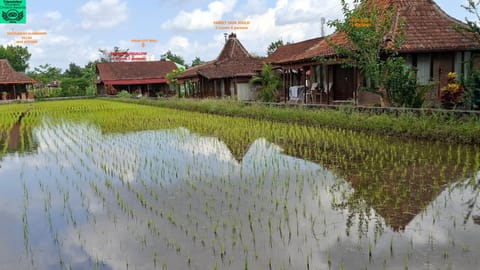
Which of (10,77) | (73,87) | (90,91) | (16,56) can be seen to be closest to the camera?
(10,77)

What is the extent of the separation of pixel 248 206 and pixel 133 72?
41.2m

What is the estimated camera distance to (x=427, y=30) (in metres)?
13.3

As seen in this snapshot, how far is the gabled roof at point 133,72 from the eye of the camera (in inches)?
1679

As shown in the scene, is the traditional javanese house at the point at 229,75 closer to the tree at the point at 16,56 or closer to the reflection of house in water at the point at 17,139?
the reflection of house in water at the point at 17,139

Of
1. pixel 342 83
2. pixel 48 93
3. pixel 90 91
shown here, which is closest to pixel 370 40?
pixel 342 83

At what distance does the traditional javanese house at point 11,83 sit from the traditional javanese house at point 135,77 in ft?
22.9

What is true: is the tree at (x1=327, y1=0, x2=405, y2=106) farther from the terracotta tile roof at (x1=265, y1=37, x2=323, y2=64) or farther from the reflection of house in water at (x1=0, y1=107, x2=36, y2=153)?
the terracotta tile roof at (x1=265, y1=37, x2=323, y2=64)

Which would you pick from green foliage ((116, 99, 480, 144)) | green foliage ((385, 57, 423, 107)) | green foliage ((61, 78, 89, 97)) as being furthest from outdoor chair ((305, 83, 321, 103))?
green foliage ((61, 78, 89, 97))

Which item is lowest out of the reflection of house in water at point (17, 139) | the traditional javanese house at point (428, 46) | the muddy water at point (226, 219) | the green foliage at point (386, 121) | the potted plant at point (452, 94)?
the muddy water at point (226, 219)

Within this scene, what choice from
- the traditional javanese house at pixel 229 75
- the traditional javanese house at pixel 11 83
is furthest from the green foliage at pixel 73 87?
the traditional javanese house at pixel 229 75

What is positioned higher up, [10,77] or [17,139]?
[10,77]

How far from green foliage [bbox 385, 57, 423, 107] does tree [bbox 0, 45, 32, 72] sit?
64373 mm

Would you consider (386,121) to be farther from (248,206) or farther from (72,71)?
(72,71)

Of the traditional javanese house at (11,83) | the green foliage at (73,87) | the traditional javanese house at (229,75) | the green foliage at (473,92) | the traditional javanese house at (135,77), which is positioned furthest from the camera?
the green foliage at (73,87)
